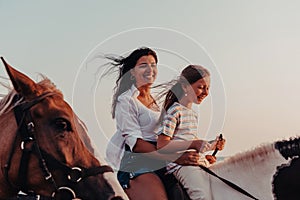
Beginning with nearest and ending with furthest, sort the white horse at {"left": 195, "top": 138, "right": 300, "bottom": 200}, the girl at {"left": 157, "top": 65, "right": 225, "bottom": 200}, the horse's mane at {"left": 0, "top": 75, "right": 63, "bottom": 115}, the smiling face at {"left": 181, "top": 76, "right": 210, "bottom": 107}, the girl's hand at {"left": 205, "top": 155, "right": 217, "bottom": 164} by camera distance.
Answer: the horse's mane at {"left": 0, "top": 75, "right": 63, "bottom": 115} < the white horse at {"left": 195, "top": 138, "right": 300, "bottom": 200} < the girl at {"left": 157, "top": 65, "right": 225, "bottom": 200} < the smiling face at {"left": 181, "top": 76, "right": 210, "bottom": 107} < the girl's hand at {"left": 205, "top": 155, "right": 217, "bottom": 164}

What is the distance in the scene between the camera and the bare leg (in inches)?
189

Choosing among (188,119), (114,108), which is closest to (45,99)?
(114,108)

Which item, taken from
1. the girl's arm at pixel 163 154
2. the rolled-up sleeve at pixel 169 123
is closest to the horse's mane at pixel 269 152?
the girl's arm at pixel 163 154

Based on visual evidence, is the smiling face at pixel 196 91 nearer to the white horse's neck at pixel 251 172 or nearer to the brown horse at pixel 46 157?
the white horse's neck at pixel 251 172

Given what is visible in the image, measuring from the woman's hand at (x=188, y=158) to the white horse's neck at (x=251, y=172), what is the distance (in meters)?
0.27

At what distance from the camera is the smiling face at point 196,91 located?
5.10 meters

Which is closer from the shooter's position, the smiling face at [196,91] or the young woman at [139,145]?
the young woman at [139,145]

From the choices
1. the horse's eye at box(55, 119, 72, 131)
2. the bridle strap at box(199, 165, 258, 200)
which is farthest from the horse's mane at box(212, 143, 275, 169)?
the horse's eye at box(55, 119, 72, 131)

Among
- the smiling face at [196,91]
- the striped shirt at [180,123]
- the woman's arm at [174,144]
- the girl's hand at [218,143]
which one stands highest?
the smiling face at [196,91]

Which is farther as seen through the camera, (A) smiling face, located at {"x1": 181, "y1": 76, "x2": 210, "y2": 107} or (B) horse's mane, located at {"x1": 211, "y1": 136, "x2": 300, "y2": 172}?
(A) smiling face, located at {"x1": 181, "y1": 76, "x2": 210, "y2": 107}

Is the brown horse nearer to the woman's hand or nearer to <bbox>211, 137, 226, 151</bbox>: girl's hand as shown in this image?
the woman's hand

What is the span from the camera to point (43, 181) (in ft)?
12.4

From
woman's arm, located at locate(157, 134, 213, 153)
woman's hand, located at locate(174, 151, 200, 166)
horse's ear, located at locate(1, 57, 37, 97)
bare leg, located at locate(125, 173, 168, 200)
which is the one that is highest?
horse's ear, located at locate(1, 57, 37, 97)

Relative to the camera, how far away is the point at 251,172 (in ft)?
15.8
